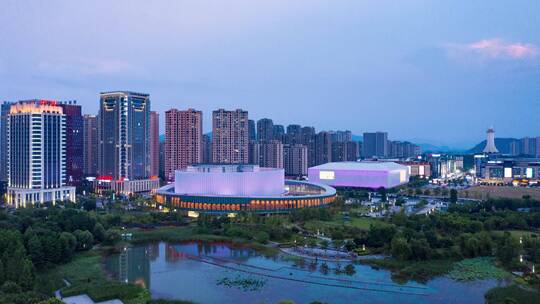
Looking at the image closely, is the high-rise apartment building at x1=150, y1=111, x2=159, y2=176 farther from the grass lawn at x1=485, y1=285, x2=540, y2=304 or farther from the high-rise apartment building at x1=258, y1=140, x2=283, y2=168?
the grass lawn at x1=485, y1=285, x2=540, y2=304

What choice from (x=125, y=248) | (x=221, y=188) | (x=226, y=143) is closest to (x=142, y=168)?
(x=226, y=143)

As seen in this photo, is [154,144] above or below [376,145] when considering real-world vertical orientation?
below

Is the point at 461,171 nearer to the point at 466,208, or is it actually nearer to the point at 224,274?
the point at 466,208

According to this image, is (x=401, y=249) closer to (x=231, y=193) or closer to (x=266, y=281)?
(x=266, y=281)

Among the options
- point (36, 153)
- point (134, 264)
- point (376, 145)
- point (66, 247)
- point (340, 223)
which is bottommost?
point (134, 264)

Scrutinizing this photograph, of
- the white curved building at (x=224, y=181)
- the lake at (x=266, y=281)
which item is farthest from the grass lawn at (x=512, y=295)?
the white curved building at (x=224, y=181)

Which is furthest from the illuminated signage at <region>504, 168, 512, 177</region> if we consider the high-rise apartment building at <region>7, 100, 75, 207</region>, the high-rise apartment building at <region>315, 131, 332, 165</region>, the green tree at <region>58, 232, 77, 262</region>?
the green tree at <region>58, 232, 77, 262</region>

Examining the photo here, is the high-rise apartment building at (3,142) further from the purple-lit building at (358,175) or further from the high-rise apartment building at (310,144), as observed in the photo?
the high-rise apartment building at (310,144)

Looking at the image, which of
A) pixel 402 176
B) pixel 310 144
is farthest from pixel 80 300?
pixel 310 144
